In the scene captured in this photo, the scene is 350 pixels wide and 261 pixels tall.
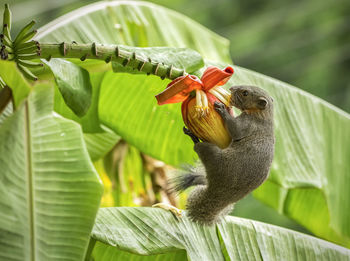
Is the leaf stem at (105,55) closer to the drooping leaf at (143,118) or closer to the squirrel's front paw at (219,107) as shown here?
the squirrel's front paw at (219,107)

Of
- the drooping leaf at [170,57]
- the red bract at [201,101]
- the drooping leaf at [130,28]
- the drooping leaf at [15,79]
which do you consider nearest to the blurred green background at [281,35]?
the drooping leaf at [130,28]

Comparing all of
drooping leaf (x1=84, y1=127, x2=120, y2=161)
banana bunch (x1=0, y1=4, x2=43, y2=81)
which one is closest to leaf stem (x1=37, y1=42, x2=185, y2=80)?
banana bunch (x1=0, y1=4, x2=43, y2=81)

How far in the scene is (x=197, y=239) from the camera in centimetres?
122

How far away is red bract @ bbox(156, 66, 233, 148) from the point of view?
3.00ft

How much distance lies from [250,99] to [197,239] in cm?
37

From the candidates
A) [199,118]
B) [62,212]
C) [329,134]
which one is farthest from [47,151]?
[329,134]

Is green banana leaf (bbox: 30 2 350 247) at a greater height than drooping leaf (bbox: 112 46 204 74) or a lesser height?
lesser

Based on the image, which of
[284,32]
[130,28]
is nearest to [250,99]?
[130,28]

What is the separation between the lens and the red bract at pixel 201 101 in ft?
3.00

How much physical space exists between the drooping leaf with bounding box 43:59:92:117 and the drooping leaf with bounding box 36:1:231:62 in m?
0.33

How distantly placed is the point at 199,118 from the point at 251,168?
0.49 feet

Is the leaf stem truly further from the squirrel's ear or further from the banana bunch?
the squirrel's ear

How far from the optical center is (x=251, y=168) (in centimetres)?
A: 97

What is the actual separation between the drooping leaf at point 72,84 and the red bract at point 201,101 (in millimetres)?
191
